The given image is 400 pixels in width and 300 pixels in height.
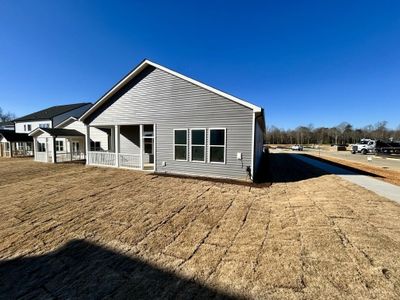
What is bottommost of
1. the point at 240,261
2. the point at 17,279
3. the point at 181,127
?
the point at 17,279

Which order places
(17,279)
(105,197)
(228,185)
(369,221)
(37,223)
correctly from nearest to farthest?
(17,279) < (369,221) < (37,223) < (105,197) < (228,185)

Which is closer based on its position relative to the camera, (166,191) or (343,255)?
(343,255)

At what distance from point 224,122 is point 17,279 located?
27.6 feet

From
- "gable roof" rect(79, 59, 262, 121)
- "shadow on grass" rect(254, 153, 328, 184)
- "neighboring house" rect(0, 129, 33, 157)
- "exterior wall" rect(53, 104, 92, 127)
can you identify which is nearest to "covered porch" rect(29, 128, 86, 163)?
"gable roof" rect(79, 59, 262, 121)

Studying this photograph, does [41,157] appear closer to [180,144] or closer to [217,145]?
[180,144]

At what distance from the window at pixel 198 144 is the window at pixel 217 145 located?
15.8 inches

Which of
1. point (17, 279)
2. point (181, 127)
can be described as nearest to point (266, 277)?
point (17, 279)

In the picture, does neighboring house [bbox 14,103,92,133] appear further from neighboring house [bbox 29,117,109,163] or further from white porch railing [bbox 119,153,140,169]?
white porch railing [bbox 119,153,140,169]

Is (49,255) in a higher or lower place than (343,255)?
lower

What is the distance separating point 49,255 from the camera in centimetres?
398

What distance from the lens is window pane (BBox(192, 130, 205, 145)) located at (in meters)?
10.2

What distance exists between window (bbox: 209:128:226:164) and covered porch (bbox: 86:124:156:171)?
4.26 m

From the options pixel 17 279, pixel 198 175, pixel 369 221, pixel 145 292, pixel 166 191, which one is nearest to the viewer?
pixel 145 292

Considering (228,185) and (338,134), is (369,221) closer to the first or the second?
(228,185)
